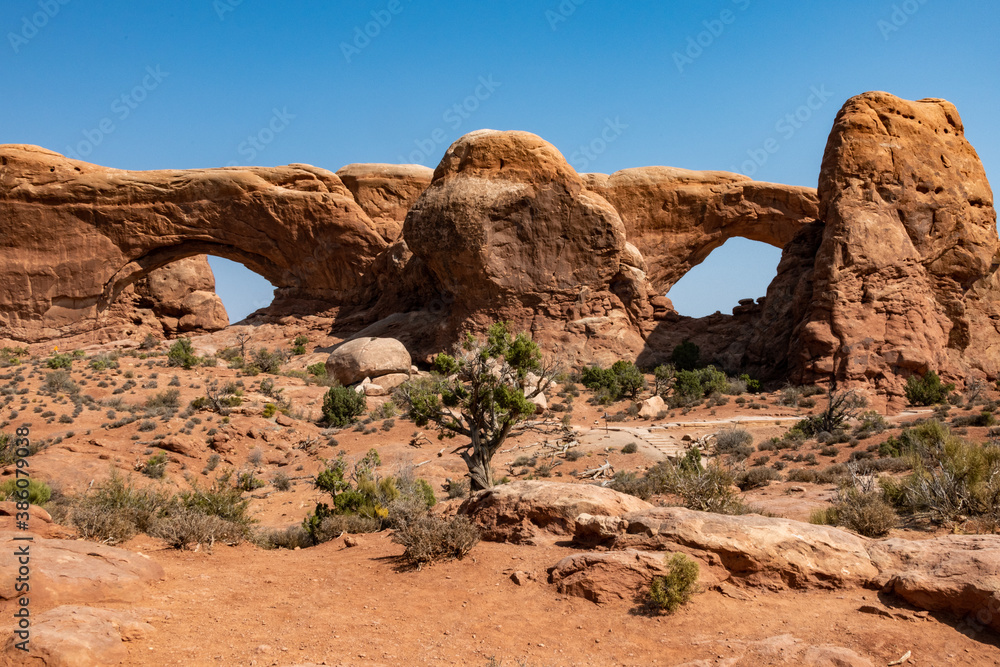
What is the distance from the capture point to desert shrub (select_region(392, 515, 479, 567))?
290 inches

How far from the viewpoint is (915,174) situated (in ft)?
74.5

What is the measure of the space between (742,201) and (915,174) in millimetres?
9689

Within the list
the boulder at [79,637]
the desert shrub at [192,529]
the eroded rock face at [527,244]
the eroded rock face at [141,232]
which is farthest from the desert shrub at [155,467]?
the eroded rock face at [141,232]

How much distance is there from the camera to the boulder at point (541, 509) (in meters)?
7.71

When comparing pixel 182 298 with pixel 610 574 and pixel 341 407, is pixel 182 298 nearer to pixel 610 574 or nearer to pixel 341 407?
pixel 341 407

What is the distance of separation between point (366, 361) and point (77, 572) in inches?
749

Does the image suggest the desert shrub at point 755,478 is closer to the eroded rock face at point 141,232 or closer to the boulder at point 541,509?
the boulder at point 541,509

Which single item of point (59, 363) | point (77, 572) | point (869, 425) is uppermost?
point (59, 363)

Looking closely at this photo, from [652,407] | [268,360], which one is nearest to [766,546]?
[652,407]

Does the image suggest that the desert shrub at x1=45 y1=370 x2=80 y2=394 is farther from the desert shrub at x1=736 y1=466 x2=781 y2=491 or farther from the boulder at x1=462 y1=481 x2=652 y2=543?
the desert shrub at x1=736 y1=466 x2=781 y2=491

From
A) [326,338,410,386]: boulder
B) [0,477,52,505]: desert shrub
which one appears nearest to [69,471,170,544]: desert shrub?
[0,477,52,505]: desert shrub

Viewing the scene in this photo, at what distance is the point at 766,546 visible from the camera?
20.1ft

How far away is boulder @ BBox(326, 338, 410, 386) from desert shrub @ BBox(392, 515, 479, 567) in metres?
17.4

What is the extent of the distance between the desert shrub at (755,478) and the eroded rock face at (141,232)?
22.9 m
